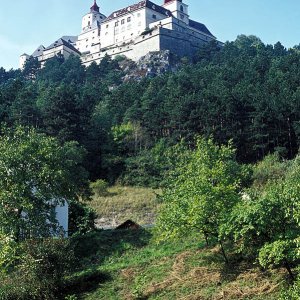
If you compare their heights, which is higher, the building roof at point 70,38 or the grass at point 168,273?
the building roof at point 70,38

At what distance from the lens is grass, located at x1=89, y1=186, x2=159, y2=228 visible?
3559 centimetres

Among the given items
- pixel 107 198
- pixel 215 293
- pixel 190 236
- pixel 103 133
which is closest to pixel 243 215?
pixel 215 293

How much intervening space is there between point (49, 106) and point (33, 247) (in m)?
34.1

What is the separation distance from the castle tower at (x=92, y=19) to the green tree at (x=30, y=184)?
320ft

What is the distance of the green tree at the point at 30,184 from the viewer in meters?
19.0

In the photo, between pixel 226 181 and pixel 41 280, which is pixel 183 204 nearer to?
pixel 226 181

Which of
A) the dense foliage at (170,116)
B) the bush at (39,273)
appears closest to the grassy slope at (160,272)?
the bush at (39,273)

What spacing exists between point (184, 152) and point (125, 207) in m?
6.73

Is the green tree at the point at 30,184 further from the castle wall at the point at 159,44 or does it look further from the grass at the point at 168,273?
the castle wall at the point at 159,44

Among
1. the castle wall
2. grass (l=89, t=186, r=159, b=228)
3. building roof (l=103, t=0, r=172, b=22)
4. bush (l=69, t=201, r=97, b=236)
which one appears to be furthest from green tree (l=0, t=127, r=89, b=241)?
building roof (l=103, t=0, r=172, b=22)

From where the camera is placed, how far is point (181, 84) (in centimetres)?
5594

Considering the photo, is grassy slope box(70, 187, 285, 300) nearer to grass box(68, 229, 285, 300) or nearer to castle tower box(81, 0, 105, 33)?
grass box(68, 229, 285, 300)

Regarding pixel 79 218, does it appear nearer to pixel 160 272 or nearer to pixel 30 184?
pixel 30 184

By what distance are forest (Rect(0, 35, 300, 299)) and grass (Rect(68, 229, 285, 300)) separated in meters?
0.62
